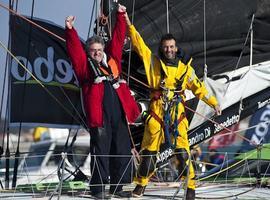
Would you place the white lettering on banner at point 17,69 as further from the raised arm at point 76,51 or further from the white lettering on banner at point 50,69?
the raised arm at point 76,51

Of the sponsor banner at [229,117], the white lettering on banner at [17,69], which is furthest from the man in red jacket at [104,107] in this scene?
the sponsor banner at [229,117]

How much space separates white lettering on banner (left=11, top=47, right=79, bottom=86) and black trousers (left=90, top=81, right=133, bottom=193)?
0.92 meters

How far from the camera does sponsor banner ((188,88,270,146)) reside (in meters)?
6.70

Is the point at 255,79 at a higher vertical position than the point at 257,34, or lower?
lower

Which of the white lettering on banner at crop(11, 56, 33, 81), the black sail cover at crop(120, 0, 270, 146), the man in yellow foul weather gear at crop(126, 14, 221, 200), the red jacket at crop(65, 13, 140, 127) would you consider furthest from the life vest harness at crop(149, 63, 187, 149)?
the white lettering on banner at crop(11, 56, 33, 81)

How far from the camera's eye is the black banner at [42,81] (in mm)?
6434

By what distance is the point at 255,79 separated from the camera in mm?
6969

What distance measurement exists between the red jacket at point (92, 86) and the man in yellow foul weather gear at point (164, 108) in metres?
0.12

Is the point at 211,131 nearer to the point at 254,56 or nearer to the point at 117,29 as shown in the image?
the point at 254,56

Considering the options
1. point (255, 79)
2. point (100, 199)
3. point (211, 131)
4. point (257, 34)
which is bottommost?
point (100, 199)

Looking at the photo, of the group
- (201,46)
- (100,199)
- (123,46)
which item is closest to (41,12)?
(123,46)

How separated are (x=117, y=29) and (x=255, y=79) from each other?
5.86 ft

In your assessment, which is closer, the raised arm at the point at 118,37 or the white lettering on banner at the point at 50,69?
the raised arm at the point at 118,37

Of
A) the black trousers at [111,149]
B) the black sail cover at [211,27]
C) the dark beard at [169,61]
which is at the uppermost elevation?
the black sail cover at [211,27]
